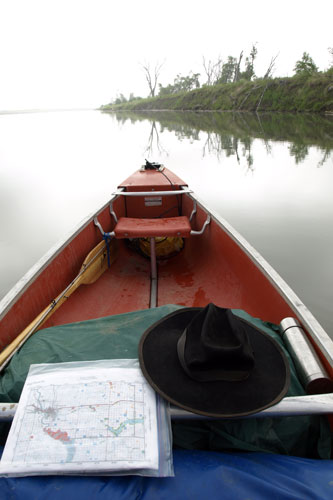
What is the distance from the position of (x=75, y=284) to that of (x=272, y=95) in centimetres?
3496

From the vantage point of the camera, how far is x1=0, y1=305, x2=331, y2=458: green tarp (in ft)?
3.41

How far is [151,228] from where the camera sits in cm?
307

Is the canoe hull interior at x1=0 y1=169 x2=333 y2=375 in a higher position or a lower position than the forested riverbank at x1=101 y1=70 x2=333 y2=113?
lower

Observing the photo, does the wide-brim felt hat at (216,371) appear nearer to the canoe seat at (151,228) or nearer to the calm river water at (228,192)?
the canoe seat at (151,228)

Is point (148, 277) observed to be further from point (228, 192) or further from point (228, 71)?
point (228, 71)

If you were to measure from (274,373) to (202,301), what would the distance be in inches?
68.2

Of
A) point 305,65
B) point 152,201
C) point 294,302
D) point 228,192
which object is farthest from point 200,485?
point 305,65

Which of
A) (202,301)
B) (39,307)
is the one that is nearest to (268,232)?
(202,301)

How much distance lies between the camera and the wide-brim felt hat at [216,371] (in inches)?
40.1

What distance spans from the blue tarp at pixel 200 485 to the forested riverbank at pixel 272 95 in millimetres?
30698

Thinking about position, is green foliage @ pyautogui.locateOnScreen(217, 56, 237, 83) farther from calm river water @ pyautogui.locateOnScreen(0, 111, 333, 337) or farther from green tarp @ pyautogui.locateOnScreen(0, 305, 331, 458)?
green tarp @ pyautogui.locateOnScreen(0, 305, 331, 458)

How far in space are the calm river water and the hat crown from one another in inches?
99.2

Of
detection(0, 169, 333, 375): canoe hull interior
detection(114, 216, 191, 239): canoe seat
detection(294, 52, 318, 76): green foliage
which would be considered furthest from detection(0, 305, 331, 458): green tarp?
detection(294, 52, 318, 76): green foliage

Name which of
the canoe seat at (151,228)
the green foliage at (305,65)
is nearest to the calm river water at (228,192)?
the canoe seat at (151,228)
